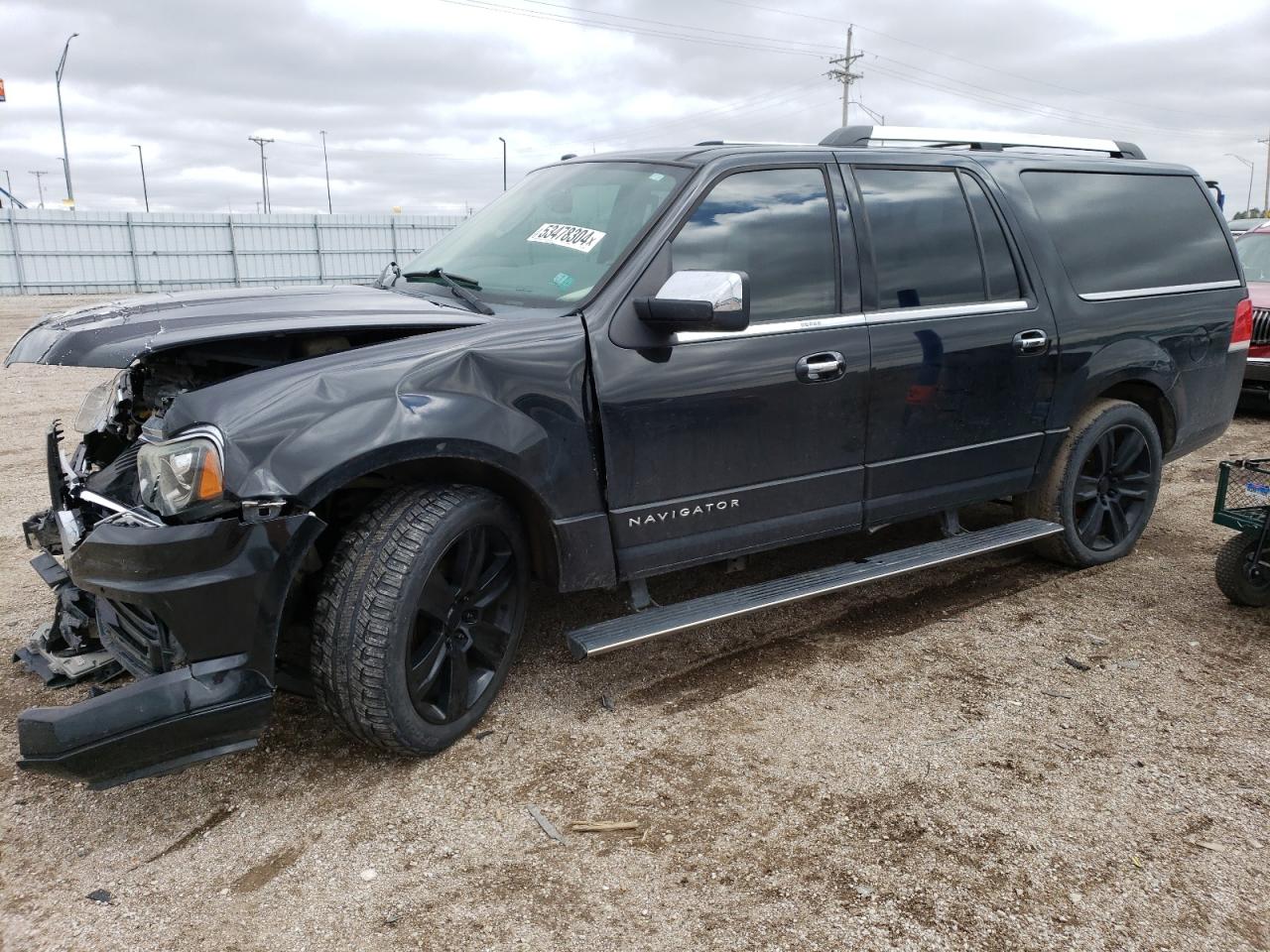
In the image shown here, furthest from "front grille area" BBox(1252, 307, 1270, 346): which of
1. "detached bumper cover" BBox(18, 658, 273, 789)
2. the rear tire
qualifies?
"detached bumper cover" BBox(18, 658, 273, 789)

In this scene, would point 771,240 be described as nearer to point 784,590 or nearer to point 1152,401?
point 784,590

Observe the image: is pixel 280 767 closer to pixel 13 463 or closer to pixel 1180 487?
pixel 13 463

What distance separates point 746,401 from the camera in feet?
11.3

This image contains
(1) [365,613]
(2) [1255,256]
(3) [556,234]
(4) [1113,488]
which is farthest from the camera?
(2) [1255,256]

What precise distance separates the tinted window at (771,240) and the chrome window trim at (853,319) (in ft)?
0.12

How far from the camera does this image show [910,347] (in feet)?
12.6

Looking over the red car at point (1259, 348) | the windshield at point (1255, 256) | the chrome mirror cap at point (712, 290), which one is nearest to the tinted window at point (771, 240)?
the chrome mirror cap at point (712, 290)

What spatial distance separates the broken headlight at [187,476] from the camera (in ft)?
8.46

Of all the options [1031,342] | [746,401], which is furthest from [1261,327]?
[746,401]

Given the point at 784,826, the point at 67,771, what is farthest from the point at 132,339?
the point at 784,826

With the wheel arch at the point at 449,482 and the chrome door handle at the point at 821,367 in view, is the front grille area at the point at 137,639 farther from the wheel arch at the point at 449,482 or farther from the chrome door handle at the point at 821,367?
the chrome door handle at the point at 821,367

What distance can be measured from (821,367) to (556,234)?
110 centimetres

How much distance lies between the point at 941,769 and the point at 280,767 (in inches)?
81.2

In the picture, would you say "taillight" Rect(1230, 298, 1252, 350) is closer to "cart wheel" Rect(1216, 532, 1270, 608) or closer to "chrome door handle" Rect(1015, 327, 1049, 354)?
"cart wheel" Rect(1216, 532, 1270, 608)
